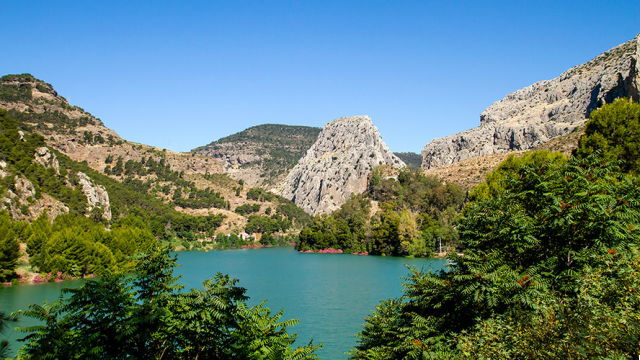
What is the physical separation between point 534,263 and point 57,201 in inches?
3093

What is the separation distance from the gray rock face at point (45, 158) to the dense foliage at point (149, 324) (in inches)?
3255

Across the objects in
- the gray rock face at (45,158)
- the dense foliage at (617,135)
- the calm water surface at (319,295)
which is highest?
the gray rock face at (45,158)

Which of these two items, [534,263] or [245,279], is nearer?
[534,263]

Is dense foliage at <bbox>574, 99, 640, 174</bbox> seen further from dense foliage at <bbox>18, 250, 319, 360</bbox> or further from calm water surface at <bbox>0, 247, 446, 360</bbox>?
dense foliage at <bbox>18, 250, 319, 360</bbox>

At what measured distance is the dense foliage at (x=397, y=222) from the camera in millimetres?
84625

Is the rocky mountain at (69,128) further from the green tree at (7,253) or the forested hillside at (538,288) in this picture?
the forested hillside at (538,288)

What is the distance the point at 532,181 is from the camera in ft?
55.2

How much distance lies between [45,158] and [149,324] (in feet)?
287

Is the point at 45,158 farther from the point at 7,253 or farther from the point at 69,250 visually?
the point at 7,253

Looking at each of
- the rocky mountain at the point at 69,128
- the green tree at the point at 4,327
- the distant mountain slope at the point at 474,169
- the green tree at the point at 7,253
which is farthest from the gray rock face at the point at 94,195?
the distant mountain slope at the point at 474,169

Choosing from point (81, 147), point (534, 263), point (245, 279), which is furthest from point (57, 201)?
point (81, 147)

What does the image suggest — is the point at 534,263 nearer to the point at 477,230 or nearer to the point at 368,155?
the point at 477,230

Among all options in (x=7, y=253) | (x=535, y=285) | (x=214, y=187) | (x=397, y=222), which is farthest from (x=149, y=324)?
(x=214, y=187)

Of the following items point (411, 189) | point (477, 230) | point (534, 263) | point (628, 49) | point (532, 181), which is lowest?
point (534, 263)
